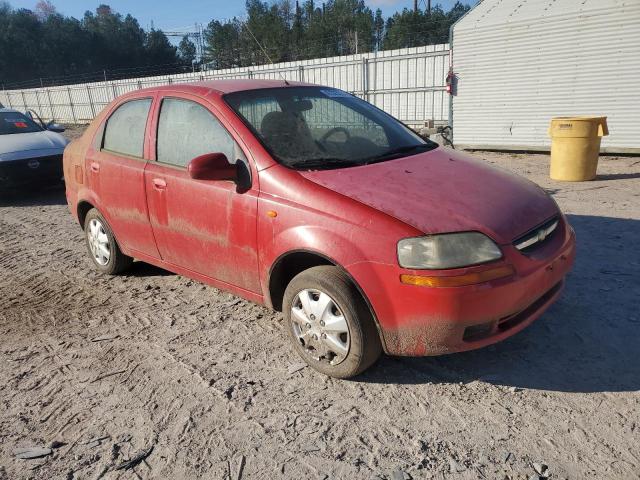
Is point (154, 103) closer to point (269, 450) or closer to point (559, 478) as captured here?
point (269, 450)

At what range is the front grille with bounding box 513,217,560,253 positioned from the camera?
2822 millimetres

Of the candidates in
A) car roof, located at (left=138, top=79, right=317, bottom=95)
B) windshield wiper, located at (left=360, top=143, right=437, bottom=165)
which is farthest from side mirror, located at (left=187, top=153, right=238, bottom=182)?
windshield wiper, located at (left=360, top=143, right=437, bottom=165)

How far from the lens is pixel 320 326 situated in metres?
3.01

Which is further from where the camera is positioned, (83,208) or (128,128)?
(83,208)

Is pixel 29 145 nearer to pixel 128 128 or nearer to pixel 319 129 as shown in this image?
pixel 128 128

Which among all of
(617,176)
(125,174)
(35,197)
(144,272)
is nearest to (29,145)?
(35,197)

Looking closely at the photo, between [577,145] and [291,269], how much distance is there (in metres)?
6.49

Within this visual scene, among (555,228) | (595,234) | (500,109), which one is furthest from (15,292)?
(500,109)

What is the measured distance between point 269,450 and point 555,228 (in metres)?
2.15

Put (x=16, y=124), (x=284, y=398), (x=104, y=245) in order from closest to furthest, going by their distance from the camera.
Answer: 1. (x=284, y=398)
2. (x=104, y=245)
3. (x=16, y=124)

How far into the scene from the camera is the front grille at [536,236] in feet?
9.26

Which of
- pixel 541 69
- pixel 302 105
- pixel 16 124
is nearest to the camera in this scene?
pixel 302 105

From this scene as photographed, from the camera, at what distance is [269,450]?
251 cm

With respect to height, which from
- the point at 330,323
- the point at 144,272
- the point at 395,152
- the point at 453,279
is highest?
Result: the point at 395,152
